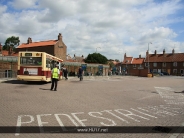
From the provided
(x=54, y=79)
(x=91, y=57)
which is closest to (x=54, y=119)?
(x=54, y=79)

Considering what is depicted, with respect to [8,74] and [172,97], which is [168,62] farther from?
[172,97]

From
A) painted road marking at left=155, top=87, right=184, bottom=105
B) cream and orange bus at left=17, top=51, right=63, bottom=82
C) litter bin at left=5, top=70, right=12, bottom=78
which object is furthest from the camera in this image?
litter bin at left=5, top=70, right=12, bottom=78

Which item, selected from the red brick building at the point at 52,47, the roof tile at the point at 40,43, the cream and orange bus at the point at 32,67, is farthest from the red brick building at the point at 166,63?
the cream and orange bus at the point at 32,67

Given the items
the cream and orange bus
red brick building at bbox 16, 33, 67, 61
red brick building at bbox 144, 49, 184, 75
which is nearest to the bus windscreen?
the cream and orange bus

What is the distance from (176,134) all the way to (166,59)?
290 feet

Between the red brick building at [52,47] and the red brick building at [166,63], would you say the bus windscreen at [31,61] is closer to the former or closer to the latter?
the red brick building at [52,47]

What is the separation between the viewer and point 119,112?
829cm

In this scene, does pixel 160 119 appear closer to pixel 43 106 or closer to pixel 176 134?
pixel 176 134

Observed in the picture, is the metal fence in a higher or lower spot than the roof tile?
lower

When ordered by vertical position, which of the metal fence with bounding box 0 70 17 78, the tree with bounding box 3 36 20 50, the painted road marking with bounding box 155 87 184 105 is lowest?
the painted road marking with bounding box 155 87 184 105

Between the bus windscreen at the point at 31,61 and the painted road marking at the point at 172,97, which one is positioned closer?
the painted road marking at the point at 172,97

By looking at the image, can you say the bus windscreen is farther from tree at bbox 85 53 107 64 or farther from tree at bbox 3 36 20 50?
tree at bbox 3 36 20 50

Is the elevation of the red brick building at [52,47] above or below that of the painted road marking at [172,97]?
above

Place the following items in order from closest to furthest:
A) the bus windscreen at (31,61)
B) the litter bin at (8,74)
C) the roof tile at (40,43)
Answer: the bus windscreen at (31,61) < the litter bin at (8,74) < the roof tile at (40,43)
